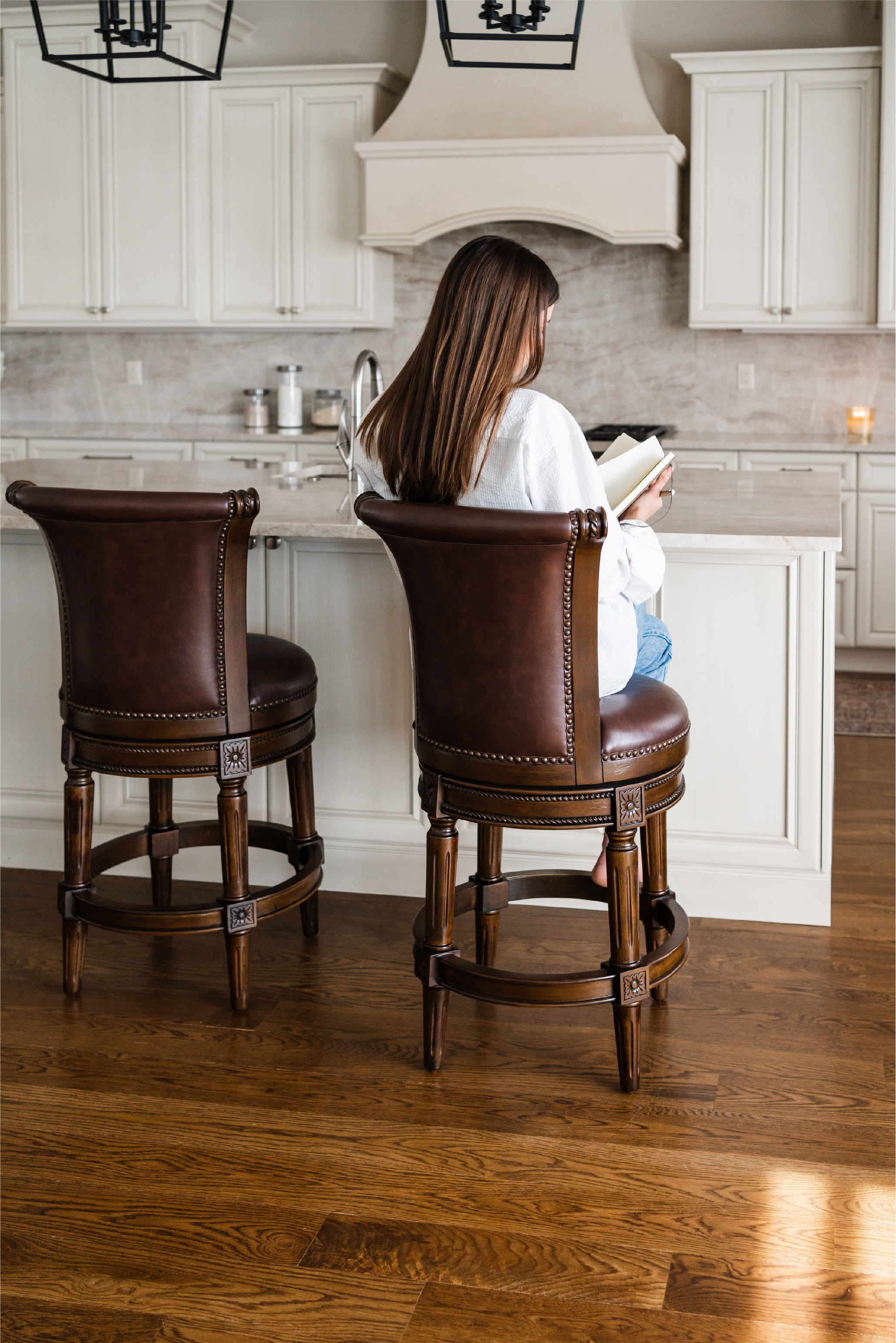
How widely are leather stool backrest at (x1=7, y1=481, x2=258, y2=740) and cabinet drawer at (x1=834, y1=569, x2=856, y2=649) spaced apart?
3.35 meters

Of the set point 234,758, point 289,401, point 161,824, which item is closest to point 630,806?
point 234,758

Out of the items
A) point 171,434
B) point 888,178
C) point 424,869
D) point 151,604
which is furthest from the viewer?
point 171,434

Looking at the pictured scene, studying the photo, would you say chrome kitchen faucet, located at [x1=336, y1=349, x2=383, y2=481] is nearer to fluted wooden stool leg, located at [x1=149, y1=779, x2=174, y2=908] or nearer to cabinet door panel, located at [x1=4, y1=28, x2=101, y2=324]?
fluted wooden stool leg, located at [x1=149, y1=779, x2=174, y2=908]

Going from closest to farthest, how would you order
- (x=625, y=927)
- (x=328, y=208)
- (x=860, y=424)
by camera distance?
1. (x=625, y=927)
2. (x=860, y=424)
3. (x=328, y=208)

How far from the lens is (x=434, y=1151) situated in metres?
1.96

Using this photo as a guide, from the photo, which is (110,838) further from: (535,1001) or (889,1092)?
(889,1092)

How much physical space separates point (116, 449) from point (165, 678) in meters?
3.50

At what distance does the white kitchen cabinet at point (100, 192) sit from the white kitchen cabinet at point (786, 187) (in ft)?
6.72

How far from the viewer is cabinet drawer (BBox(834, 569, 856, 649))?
5070mm

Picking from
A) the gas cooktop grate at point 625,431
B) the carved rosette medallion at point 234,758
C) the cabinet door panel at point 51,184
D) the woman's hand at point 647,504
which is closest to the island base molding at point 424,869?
the carved rosette medallion at point 234,758

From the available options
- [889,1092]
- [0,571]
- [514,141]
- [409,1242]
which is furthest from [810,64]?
→ [409,1242]

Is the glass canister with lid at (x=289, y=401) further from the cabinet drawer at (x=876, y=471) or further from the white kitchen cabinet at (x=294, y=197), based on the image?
the cabinet drawer at (x=876, y=471)

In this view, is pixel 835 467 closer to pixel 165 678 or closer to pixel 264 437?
pixel 264 437

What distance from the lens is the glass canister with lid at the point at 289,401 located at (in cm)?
565
